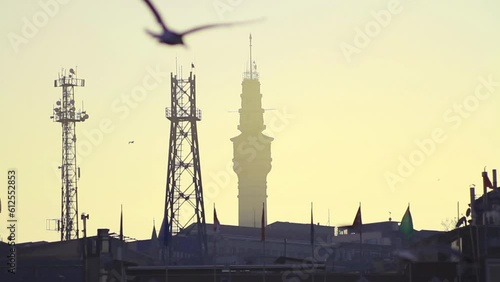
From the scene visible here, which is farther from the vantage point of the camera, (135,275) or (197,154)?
(197,154)

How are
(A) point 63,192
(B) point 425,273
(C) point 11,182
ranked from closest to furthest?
1. (C) point 11,182
2. (B) point 425,273
3. (A) point 63,192

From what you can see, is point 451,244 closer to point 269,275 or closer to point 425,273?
point 425,273

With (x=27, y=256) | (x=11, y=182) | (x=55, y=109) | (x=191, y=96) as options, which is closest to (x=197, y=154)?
(x=191, y=96)

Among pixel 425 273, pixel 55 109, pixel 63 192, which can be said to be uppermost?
pixel 55 109

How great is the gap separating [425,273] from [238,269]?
625 inches

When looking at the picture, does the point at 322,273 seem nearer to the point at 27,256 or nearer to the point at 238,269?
the point at 238,269

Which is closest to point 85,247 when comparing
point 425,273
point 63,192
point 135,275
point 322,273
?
point 135,275

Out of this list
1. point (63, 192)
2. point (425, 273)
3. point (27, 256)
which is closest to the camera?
point (425, 273)

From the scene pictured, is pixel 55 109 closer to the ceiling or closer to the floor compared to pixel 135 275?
closer to the ceiling

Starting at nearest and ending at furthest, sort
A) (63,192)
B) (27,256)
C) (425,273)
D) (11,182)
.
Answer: (11,182), (425,273), (27,256), (63,192)

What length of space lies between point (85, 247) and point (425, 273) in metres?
29.9

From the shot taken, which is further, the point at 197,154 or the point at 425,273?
the point at 197,154

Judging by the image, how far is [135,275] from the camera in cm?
11369

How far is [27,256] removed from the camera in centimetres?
13450
